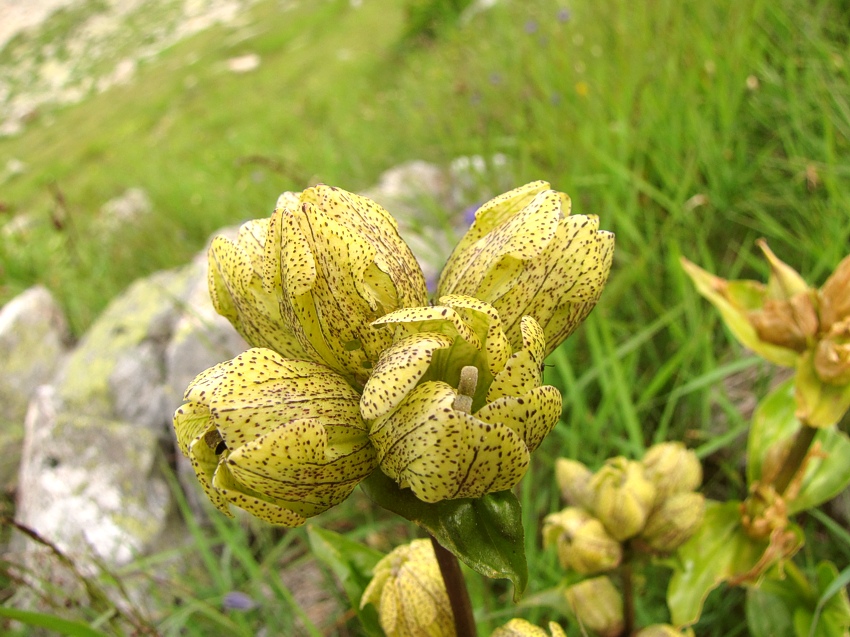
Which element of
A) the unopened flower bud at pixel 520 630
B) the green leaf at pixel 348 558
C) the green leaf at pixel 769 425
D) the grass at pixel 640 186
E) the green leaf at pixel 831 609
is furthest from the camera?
the grass at pixel 640 186

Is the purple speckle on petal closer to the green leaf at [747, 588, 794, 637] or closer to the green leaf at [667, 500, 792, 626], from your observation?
the green leaf at [667, 500, 792, 626]

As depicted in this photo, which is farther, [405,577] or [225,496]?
[405,577]

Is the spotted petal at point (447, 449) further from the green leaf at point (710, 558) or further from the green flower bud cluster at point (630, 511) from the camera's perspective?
the green leaf at point (710, 558)

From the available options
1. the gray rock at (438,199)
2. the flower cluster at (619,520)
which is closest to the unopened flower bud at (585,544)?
the flower cluster at (619,520)

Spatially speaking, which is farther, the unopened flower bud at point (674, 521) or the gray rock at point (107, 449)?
the gray rock at point (107, 449)

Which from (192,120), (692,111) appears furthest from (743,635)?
(192,120)

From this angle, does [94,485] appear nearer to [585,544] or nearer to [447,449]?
[585,544]

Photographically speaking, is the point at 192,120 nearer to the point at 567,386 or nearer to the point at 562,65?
the point at 562,65
